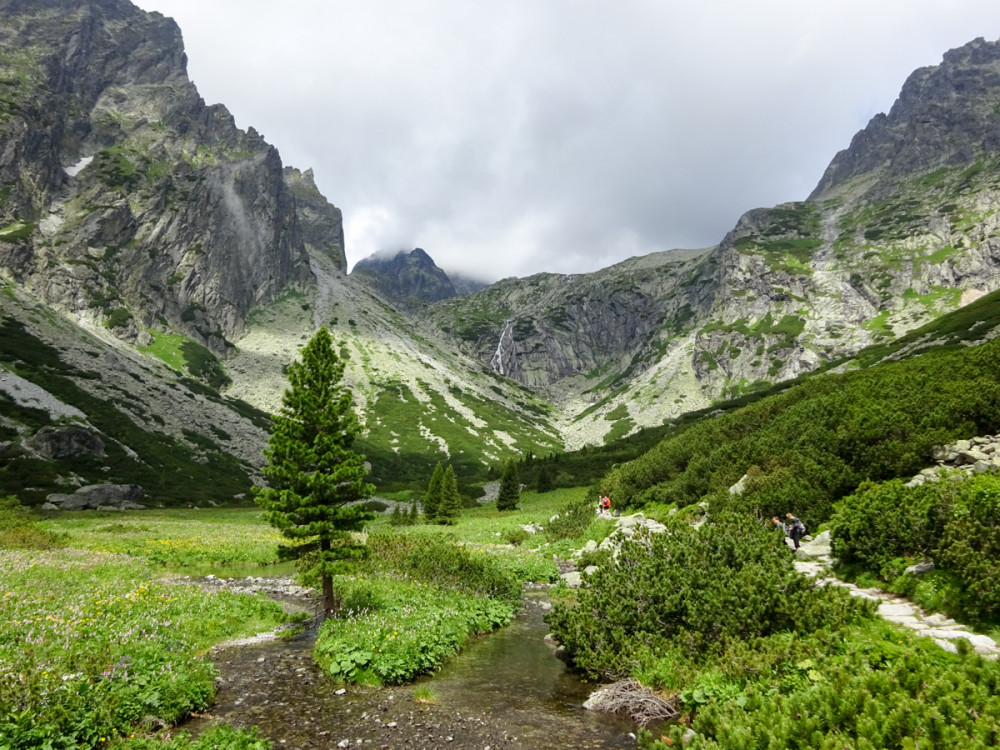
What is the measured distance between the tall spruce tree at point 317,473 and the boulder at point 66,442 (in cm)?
8331

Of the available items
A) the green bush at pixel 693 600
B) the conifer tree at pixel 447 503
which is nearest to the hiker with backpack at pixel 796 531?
A: the green bush at pixel 693 600

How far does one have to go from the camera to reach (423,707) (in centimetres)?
1172

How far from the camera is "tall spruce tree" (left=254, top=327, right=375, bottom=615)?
1789 centimetres

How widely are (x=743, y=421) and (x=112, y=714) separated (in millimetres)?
39336

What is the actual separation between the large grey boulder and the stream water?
68.9 m

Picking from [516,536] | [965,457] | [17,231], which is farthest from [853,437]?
[17,231]

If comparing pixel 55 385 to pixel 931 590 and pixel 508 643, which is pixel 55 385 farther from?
pixel 931 590

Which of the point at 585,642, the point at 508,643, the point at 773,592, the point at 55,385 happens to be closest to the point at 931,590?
the point at 773,592

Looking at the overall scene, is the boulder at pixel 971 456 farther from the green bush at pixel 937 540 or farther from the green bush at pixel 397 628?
the green bush at pixel 397 628

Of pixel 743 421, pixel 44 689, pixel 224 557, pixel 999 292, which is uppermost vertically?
pixel 999 292

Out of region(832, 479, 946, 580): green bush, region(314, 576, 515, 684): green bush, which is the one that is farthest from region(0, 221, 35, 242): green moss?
region(832, 479, 946, 580): green bush

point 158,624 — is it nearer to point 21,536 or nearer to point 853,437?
point 21,536

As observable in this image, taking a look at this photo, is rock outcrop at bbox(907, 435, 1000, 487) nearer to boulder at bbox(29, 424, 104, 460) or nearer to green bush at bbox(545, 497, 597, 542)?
green bush at bbox(545, 497, 597, 542)

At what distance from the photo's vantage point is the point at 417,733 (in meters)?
10.4
